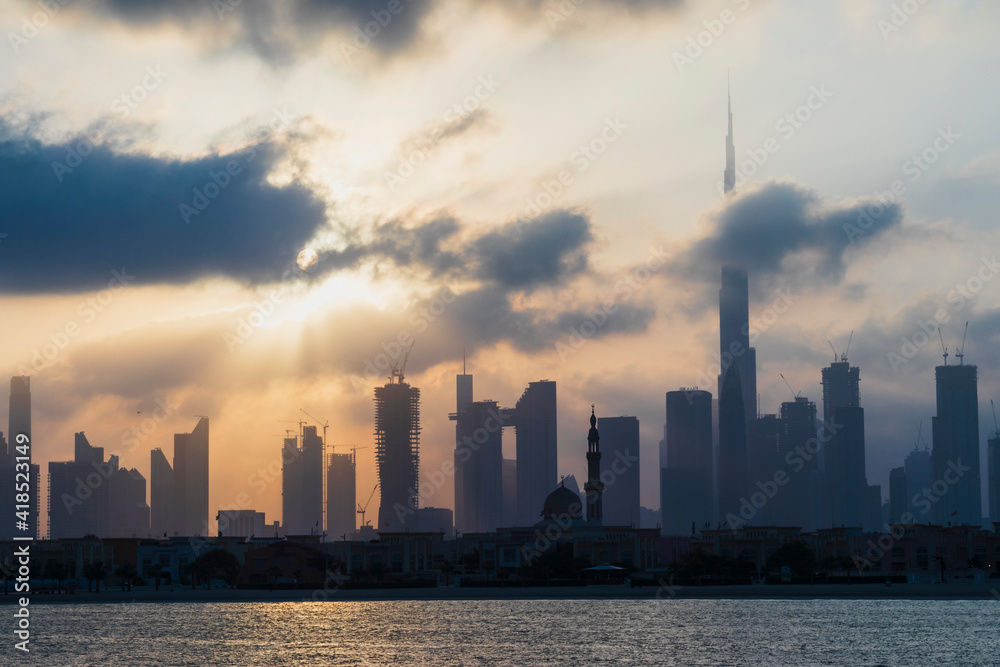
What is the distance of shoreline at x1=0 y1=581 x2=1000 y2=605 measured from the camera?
6363 inches

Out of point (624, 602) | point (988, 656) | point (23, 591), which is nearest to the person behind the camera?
point (988, 656)

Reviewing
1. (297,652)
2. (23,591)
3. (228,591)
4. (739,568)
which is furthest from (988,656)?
(23,591)

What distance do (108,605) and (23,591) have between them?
23.3m

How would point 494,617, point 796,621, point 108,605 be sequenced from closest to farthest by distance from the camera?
point 796,621, point 494,617, point 108,605

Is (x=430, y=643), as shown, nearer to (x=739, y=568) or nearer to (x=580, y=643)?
(x=580, y=643)

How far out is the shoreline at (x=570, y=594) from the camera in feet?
530

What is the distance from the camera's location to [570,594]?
171 meters

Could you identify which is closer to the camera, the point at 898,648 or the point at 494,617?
the point at 898,648

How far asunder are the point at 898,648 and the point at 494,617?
164ft

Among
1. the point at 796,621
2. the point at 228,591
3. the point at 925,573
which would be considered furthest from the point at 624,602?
the point at 228,591

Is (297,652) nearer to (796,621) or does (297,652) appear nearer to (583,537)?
(796,621)

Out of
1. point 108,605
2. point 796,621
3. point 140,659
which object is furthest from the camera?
point 108,605

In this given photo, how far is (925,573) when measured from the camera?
18750cm

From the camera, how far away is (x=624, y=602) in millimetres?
165000
